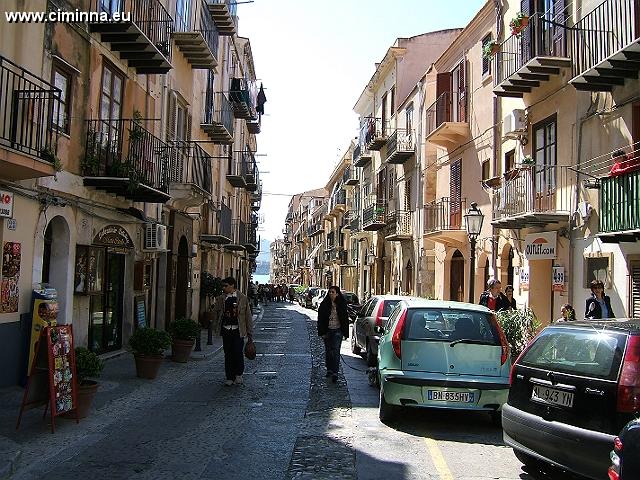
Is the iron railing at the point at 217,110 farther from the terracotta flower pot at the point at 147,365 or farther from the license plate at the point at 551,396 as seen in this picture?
the license plate at the point at 551,396

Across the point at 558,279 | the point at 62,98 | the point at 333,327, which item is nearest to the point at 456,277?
the point at 558,279

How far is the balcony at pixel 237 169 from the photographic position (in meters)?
30.5

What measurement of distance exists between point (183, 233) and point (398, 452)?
1418cm

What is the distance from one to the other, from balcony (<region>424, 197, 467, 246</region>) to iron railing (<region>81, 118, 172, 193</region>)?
34.4ft

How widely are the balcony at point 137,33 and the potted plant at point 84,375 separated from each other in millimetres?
6859

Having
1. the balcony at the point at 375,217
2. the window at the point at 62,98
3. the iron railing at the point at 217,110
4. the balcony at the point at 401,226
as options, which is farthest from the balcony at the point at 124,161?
the balcony at the point at 375,217

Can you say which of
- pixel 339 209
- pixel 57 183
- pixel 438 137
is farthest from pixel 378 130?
pixel 57 183

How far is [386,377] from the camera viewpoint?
26.6 ft

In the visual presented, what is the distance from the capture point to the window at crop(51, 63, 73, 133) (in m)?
11.0

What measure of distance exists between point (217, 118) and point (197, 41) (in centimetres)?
663

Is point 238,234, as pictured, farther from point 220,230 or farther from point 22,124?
point 22,124

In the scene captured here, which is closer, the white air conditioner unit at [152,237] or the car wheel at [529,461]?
the car wheel at [529,461]

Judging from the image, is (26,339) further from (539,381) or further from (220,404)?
(539,381)

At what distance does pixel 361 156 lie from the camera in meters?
40.3
